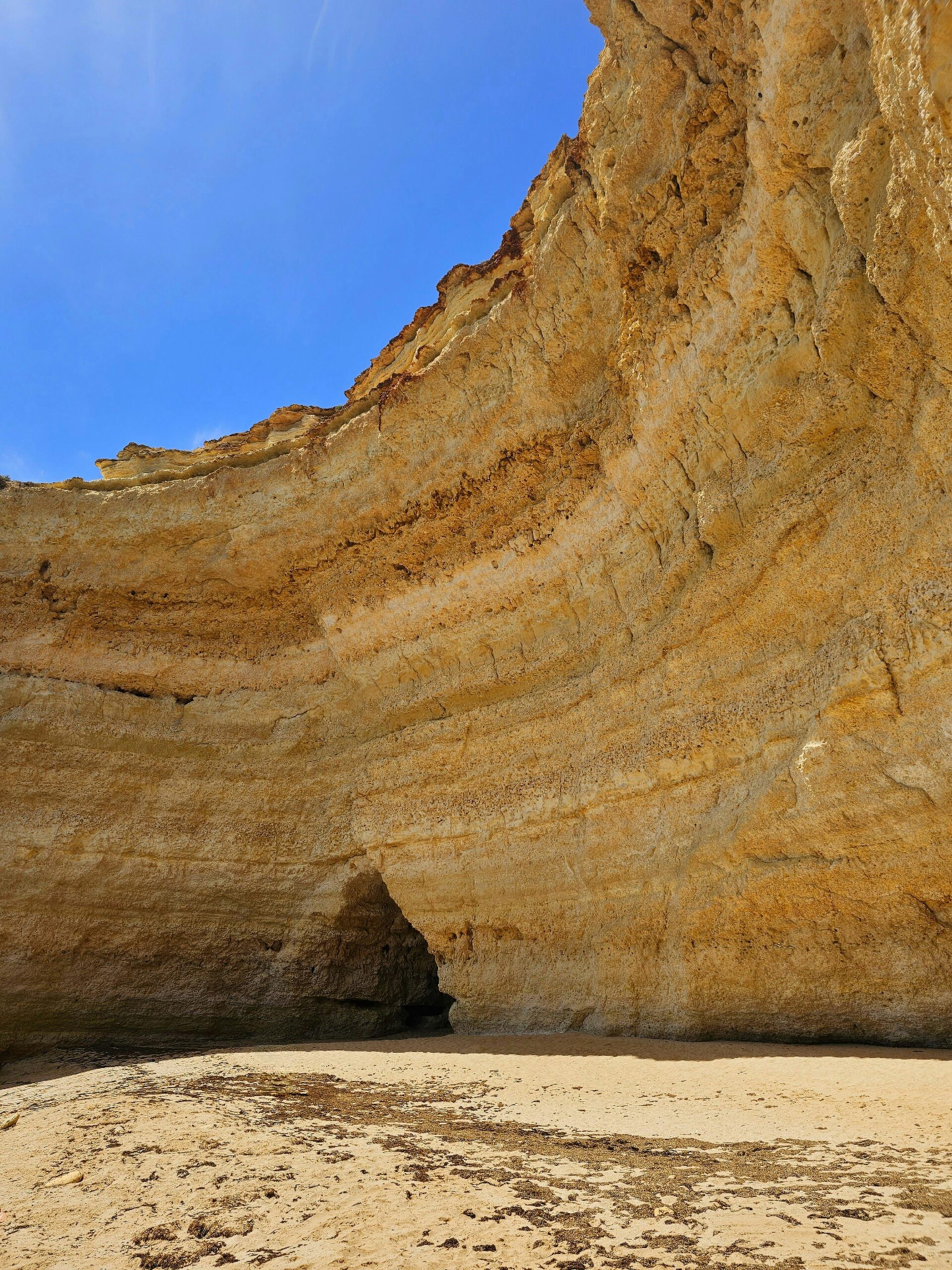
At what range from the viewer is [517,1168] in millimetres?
3146

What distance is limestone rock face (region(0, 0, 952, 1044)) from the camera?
5012 mm

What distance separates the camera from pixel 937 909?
482 cm

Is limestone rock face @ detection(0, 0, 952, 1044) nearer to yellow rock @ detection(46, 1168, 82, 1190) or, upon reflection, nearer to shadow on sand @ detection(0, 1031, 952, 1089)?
shadow on sand @ detection(0, 1031, 952, 1089)

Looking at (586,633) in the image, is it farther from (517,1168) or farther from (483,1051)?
(517,1168)

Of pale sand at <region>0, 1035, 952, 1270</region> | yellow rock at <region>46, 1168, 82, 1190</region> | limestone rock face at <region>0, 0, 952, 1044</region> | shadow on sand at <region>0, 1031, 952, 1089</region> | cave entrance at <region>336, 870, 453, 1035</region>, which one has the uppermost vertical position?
limestone rock face at <region>0, 0, 952, 1044</region>

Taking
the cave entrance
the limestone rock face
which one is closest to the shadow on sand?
the limestone rock face

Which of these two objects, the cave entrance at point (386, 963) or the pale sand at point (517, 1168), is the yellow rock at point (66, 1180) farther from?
the cave entrance at point (386, 963)

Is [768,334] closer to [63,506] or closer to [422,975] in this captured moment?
[422,975]

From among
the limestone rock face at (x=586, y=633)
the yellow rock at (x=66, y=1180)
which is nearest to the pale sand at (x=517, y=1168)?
the yellow rock at (x=66, y=1180)

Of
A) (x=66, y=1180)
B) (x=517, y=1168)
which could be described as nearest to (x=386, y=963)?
(x=66, y=1180)

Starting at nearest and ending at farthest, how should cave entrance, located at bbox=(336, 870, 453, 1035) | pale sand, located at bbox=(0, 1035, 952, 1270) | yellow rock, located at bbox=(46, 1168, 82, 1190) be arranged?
pale sand, located at bbox=(0, 1035, 952, 1270) → yellow rock, located at bbox=(46, 1168, 82, 1190) → cave entrance, located at bbox=(336, 870, 453, 1035)

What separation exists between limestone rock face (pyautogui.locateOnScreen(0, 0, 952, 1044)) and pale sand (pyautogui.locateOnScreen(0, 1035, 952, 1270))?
1440 mm

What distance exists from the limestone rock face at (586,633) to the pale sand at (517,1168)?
1440mm

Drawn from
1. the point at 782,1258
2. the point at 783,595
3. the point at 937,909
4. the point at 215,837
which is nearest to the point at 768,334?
the point at 783,595
